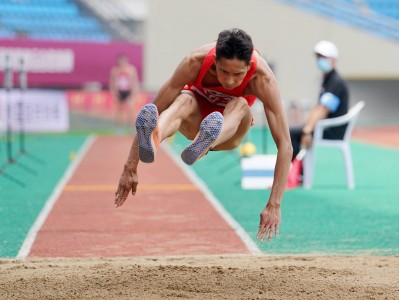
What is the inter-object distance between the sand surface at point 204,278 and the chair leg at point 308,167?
14.0 feet

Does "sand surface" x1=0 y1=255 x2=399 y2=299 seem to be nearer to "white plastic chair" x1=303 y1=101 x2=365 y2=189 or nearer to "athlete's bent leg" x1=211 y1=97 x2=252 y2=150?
"athlete's bent leg" x1=211 y1=97 x2=252 y2=150

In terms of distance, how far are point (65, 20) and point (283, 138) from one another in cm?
1936

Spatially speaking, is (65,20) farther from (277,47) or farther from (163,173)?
(163,173)

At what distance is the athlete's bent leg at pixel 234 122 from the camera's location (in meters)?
5.83

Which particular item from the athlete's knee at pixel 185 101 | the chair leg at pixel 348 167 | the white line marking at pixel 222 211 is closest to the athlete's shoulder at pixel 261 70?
the athlete's knee at pixel 185 101

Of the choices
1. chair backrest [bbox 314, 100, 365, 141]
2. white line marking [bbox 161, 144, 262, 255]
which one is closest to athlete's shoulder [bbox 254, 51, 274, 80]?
white line marking [bbox 161, 144, 262, 255]

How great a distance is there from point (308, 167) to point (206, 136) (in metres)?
5.74

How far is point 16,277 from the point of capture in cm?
588

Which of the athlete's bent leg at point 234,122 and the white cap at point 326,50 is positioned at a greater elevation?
the athlete's bent leg at point 234,122

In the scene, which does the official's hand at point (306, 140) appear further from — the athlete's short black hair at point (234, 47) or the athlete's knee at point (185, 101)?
the athlete's short black hair at point (234, 47)

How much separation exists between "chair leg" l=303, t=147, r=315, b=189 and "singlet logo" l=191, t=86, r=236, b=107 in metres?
4.75

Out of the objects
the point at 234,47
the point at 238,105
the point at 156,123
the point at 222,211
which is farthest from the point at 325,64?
the point at 156,123

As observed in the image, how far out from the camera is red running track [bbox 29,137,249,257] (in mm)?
7254

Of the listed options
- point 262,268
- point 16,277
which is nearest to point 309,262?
point 262,268
